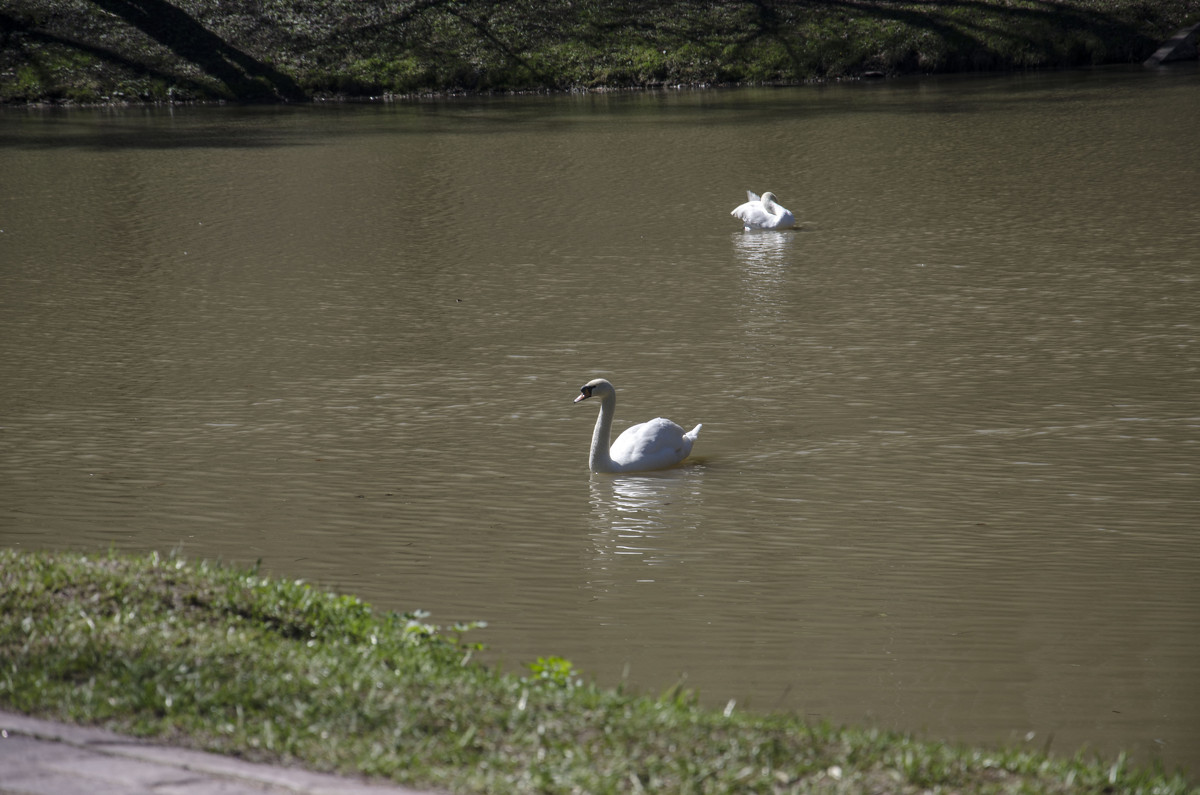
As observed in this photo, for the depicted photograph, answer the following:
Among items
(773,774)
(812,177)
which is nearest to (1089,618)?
(773,774)

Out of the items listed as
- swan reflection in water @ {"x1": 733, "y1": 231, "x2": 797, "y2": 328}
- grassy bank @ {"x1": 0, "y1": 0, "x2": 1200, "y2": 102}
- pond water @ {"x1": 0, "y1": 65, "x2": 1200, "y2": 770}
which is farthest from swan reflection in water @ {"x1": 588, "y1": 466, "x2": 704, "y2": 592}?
grassy bank @ {"x1": 0, "y1": 0, "x2": 1200, "y2": 102}

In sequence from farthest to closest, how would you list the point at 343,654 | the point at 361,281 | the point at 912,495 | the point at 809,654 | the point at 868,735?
the point at 361,281 < the point at 912,495 < the point at 809,654 < the point at 343,654 < the point at 868,735

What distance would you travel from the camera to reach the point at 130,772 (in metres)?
3.94

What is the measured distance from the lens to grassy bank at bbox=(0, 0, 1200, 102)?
35.6 metres

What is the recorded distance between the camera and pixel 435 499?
826cm

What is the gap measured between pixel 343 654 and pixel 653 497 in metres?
3.74

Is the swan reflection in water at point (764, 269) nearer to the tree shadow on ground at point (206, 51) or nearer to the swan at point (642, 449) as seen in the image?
the swan at point (642, 449)

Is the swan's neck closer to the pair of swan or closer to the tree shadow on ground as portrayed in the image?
the pair of swan

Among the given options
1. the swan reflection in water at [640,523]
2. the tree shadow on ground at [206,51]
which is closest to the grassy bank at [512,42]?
the tree shadow on ground at [206,51]

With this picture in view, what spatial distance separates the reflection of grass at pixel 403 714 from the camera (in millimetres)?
4082

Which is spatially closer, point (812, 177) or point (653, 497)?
point (653, 497)

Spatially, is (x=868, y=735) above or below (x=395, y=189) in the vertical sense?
below

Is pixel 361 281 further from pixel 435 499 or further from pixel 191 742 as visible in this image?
pixel 191 742

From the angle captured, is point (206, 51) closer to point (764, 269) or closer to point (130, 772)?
point (764, 269)
